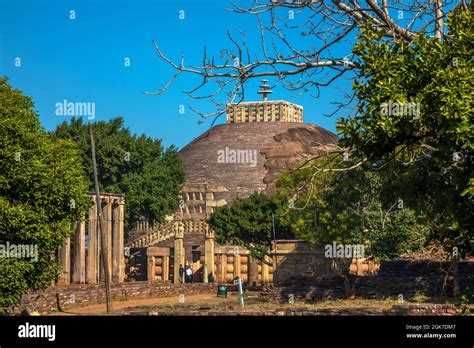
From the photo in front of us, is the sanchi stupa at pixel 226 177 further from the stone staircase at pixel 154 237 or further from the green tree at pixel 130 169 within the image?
the green tree at pixel 130 169

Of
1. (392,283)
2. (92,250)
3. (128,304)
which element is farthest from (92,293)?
(392,283)

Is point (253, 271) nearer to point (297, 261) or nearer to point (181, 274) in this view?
point (181, 274)

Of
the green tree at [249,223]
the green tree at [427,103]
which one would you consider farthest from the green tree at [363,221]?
the green tree at [427,103]

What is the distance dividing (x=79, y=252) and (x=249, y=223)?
851 inches

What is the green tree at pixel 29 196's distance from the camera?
107 feet

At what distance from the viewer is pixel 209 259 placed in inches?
2852

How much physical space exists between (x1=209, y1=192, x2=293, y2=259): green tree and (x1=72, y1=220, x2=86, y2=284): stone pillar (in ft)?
64.4

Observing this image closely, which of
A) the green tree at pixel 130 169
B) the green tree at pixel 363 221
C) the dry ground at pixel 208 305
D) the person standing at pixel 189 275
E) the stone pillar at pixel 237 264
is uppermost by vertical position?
the green tree at pixel 130 169

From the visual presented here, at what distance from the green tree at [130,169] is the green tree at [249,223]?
191 inches

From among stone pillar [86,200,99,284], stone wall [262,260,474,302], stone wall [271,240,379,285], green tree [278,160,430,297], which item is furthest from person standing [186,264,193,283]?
green tree [278,160,430,297]

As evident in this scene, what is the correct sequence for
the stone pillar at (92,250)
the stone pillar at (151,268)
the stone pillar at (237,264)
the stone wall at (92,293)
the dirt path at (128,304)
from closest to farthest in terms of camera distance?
the stone wall at (92,293), the dirt path at (128,304), the stone pillar at (92,250), the stone pillar at (151,268), the stone pillar at (237,264)

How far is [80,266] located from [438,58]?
38650 mm
